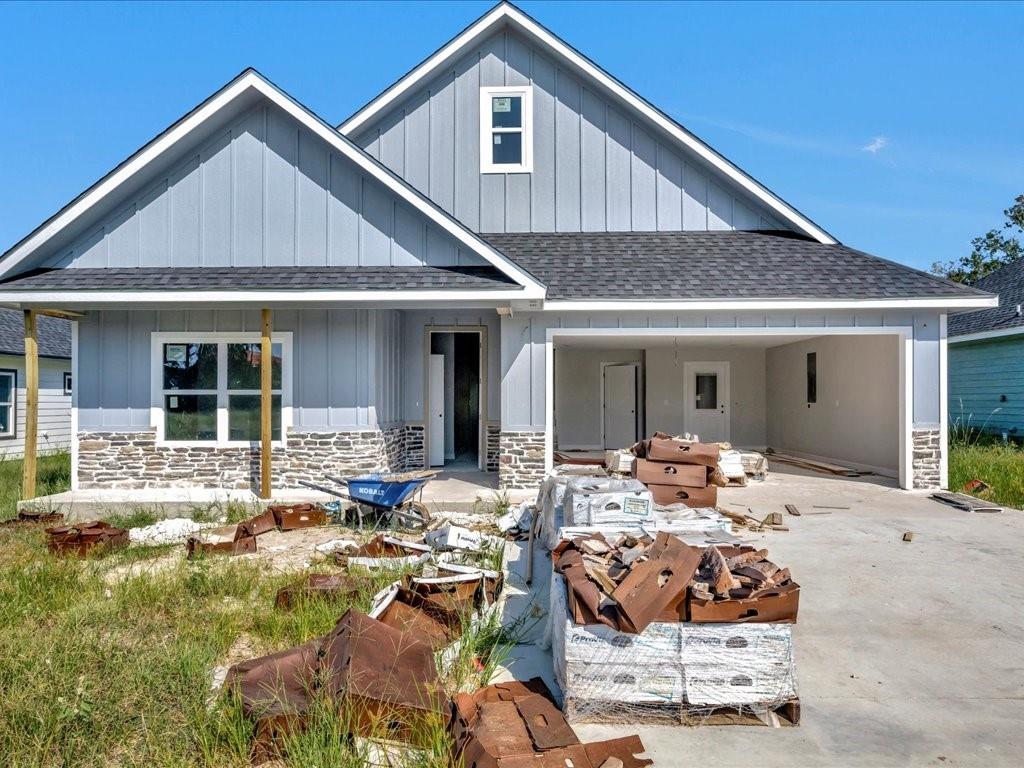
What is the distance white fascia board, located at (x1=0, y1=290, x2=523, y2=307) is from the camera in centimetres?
962

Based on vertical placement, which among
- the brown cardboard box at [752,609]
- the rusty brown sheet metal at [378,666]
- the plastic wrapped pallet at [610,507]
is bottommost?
the rusty brown sheet metal at [378,666]

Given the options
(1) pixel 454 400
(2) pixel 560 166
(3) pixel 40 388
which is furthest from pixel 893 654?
(3) pixel 40 388

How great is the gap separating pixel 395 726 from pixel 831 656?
3.09m

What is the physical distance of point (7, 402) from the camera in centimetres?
1828

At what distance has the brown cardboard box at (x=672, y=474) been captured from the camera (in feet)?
30.8

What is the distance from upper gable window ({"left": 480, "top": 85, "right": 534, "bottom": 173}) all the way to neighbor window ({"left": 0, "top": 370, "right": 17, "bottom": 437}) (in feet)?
→ 47.3

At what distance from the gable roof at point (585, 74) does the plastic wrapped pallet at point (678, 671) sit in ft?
35.9

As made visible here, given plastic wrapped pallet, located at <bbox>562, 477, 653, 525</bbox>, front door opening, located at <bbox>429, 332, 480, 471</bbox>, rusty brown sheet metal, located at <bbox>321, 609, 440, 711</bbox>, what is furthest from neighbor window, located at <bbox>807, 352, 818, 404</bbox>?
rusty brown sheet metal, located at <bbox>321, 609, 440, 711</bbox>

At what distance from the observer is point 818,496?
1061 centimetres

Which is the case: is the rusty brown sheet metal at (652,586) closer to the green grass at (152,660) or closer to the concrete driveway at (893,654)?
the concrete driveway at (893,654)

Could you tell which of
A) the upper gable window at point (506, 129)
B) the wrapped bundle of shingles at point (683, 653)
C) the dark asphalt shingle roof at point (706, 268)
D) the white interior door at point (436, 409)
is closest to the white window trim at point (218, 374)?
the white interior door at point (436, 409)

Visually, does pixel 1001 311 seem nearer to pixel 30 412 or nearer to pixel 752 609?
pixel 752 609

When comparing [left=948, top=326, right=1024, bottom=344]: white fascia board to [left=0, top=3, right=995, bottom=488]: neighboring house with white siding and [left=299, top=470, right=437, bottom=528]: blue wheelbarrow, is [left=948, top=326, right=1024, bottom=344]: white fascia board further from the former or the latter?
[left=299, top=470, right=437, bottom=528]: blue wheelbarrow

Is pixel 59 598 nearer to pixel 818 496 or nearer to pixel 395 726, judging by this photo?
pixel 395 726
